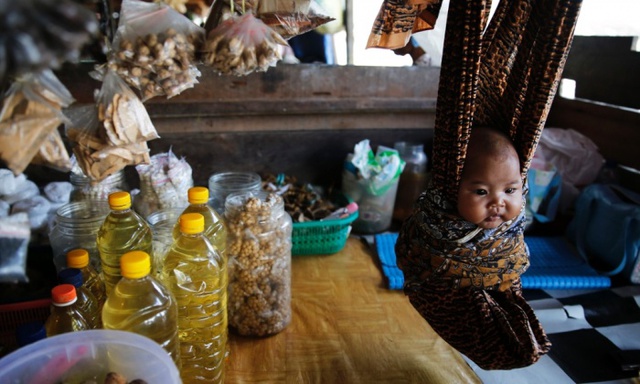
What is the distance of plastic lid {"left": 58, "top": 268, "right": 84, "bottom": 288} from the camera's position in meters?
0.78

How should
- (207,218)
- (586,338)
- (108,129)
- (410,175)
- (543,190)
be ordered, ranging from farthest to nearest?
(410,175), (543,190), (586,338), (207,218), (108,129)

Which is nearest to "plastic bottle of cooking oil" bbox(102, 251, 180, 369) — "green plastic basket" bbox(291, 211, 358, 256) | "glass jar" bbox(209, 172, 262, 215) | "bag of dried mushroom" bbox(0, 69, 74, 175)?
"bag of dried mushroom" bbox(0, 69, 74, 175)

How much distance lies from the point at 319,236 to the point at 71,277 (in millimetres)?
989

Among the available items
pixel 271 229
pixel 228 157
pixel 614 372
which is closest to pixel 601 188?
pixel 614 372

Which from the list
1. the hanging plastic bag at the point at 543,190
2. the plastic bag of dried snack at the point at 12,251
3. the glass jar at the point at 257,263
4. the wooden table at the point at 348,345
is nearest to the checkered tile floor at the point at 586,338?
the wooden table at the point at 348,345

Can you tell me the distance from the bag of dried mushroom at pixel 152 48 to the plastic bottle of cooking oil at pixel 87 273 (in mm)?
377

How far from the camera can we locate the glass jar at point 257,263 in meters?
1.13

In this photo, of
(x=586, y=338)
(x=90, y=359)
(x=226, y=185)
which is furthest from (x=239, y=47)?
(x=586, y=338)

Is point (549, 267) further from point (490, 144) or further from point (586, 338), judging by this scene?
point (490, 144)

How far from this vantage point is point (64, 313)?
765 mm

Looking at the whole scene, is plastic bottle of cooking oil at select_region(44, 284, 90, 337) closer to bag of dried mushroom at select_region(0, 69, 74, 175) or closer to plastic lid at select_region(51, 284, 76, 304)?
plastic lid at select_region(51, 284, 76, 304)

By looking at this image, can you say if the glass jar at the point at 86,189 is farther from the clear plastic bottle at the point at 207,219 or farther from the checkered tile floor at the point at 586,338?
the checkered tile floor at the point at 586,338

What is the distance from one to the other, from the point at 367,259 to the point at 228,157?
81 cm

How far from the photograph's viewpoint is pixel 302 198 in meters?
1.79
